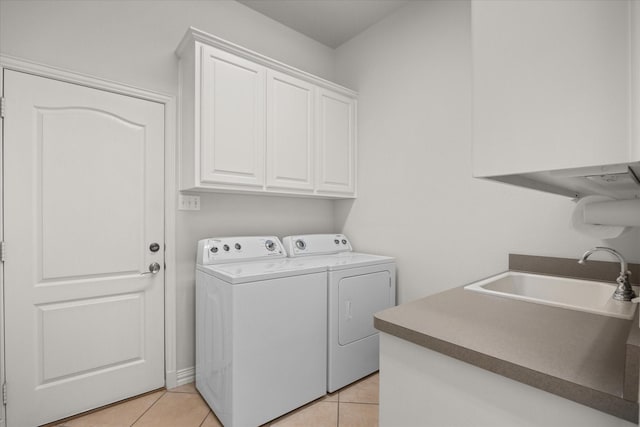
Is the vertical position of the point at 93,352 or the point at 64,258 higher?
the point at 64,258

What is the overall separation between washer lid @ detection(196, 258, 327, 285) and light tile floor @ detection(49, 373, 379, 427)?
832 mm

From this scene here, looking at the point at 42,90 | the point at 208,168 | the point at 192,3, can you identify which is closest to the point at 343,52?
the point at 192,3

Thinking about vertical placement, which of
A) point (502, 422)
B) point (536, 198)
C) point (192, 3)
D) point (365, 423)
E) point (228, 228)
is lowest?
point (365, 423)

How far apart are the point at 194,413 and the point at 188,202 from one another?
133 cm

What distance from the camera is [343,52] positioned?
2955 millimetres

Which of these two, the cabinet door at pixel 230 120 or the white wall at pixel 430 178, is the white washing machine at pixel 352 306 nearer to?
the white wall at pixel 430 178

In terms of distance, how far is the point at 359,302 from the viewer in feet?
6.98

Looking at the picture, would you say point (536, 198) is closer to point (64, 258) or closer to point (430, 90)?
point (430, 90)

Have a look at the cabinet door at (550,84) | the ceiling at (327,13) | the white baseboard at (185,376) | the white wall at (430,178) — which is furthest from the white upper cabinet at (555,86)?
the white baseboard at (185,376)

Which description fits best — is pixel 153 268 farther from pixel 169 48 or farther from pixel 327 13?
pixel 327 13

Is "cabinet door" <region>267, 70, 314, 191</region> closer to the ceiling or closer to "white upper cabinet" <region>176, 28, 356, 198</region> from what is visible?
"white upper cabinet" <region>176, 28, 356, 198</region>

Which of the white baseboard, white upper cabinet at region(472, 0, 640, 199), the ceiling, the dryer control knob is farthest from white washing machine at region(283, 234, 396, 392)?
the ceiling

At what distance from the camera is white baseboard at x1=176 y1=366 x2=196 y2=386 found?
83.2 inches

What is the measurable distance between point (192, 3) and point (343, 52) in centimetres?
139
